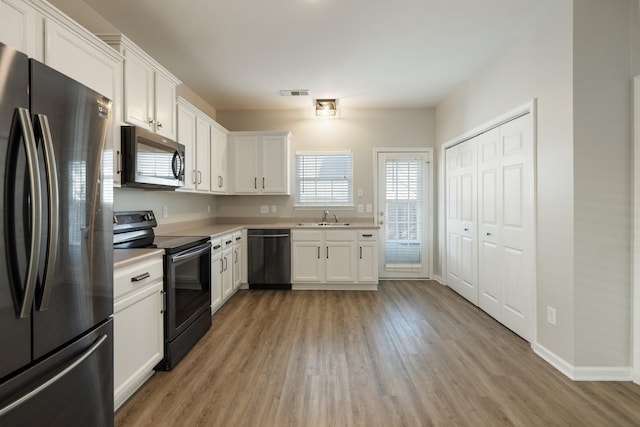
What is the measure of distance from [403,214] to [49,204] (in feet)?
14.2

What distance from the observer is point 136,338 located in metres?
1.86

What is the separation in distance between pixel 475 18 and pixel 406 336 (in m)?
2.80

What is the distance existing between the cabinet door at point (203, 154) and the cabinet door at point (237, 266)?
0.87 meters

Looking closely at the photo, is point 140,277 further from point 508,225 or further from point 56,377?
point 508,225

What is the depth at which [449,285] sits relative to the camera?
430cm

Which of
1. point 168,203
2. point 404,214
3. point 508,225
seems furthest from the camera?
point 404,214

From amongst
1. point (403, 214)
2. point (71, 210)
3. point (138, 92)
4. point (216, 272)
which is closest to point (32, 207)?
point (71, 210)

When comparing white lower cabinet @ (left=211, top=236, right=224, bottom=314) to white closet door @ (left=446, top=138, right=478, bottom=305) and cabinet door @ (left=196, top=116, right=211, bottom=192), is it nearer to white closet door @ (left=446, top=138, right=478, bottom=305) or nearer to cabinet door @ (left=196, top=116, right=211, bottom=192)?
cabinet door @ (left=196, top=116, right=211, bottom=192)

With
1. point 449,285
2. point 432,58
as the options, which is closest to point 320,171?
point 432,58

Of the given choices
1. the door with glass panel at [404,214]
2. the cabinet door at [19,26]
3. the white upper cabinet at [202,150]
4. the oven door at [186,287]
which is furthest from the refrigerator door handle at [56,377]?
the door with glass panel at [404,214]

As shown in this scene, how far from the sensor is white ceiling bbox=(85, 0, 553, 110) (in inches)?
92.0

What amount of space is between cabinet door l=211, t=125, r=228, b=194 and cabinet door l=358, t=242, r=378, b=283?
6.97 ft

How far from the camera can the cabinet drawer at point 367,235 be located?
4.18 meters

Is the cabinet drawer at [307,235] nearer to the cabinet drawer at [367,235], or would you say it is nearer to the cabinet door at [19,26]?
the cabinet drawer at [367,235]
